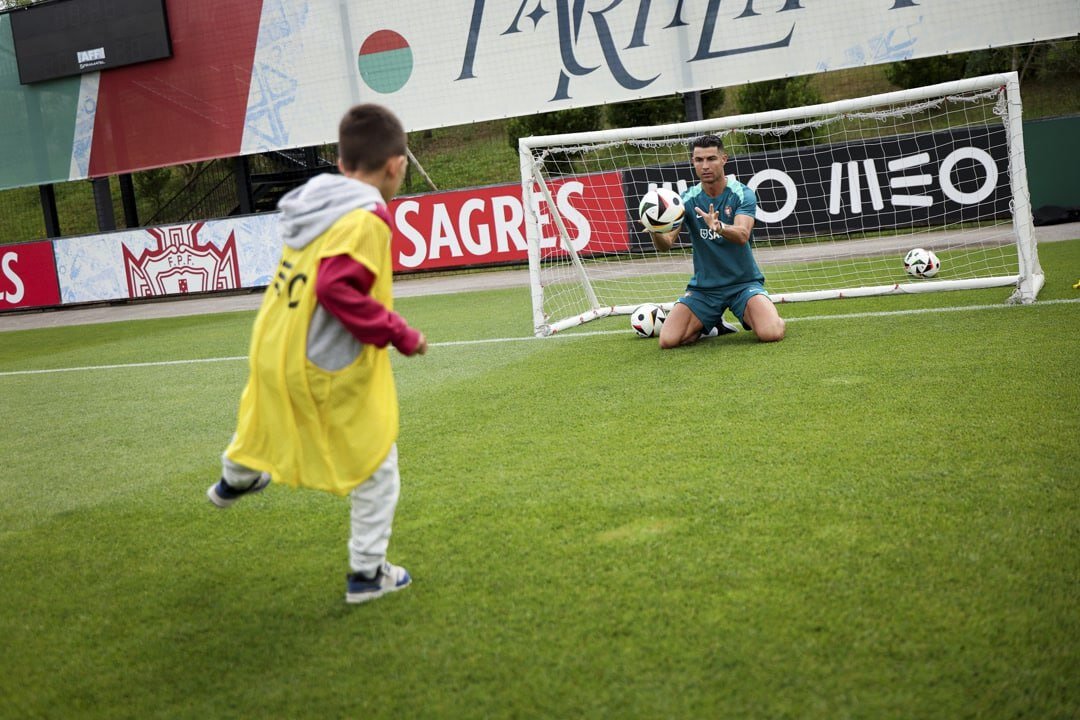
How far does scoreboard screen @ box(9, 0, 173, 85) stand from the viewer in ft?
59.1

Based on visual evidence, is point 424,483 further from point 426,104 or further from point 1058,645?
point 426,104

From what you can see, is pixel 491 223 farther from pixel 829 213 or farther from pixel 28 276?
pixel 28 276

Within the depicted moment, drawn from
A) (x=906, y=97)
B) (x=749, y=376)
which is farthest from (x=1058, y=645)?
(x=906, y=97)

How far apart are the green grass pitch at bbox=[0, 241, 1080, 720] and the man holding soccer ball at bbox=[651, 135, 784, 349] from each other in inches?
37.1

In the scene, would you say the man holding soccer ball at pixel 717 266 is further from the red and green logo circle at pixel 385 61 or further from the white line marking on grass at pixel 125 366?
the red and green logo circle at pixel 385 61

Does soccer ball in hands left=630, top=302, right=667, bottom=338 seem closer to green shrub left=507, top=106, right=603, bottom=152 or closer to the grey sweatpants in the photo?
the grey sweatpants

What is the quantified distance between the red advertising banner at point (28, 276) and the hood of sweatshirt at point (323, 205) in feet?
57.3

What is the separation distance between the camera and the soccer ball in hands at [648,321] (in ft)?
25.8

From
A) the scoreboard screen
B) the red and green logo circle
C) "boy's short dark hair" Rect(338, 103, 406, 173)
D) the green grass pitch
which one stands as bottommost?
the green grass pitch

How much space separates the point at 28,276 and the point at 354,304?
60.2 feet

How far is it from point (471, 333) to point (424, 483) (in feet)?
17.1

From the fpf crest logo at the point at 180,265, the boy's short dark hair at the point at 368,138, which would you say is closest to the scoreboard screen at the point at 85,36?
the fpf crest logo at the point at 180,265

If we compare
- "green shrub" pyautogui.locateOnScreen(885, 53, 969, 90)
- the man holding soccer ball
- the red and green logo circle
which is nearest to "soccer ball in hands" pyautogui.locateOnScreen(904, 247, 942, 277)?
the man holding soccer ball

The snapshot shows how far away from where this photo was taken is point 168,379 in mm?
8258
